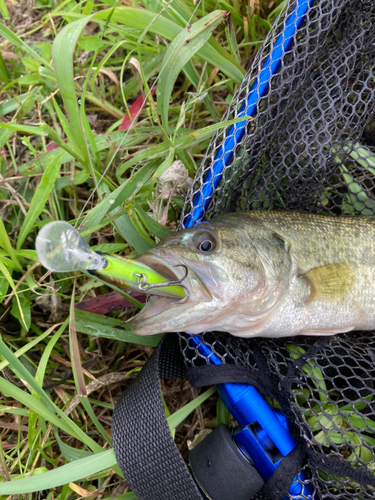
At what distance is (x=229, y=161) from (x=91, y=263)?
48.3 inches

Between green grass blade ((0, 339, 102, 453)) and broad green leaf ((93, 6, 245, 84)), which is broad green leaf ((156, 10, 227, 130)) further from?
green grass blade ((0, 339, 102, 453))

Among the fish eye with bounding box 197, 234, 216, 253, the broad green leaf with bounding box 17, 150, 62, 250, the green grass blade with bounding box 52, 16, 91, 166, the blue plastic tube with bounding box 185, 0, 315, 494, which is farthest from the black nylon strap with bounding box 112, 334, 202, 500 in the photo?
the green grass blade with bounding box 52, 16, 91, 166

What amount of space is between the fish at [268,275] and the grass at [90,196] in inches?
20.4

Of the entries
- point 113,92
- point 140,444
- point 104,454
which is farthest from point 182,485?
point 113,92

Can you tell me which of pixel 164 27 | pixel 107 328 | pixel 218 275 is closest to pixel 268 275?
pixel 218 275

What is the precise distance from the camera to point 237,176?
2703mm

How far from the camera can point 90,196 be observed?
2779mm

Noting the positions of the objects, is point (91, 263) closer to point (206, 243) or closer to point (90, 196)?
point (206, 243)

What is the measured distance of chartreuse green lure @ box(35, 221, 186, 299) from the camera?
5.22 ft

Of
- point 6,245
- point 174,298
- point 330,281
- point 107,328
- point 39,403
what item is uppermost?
point 330,281

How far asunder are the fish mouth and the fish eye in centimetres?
16

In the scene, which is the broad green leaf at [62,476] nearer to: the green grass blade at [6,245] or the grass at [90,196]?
the grass at [90,196]

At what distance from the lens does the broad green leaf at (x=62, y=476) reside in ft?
7.29

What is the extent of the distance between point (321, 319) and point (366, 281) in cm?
40
